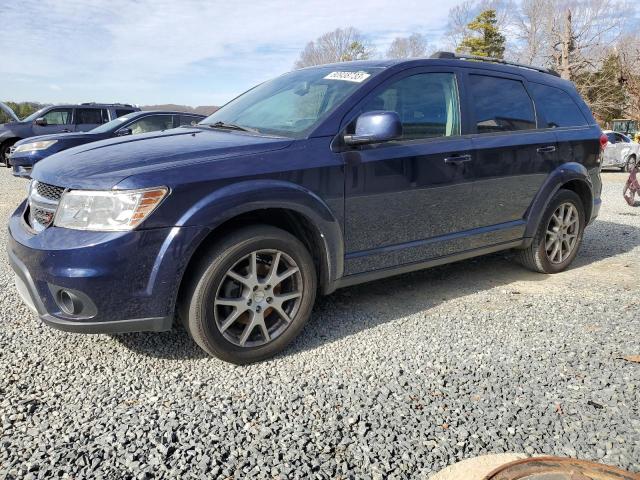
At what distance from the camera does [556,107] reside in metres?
4.88

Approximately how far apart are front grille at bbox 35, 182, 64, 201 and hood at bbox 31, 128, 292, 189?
0.11 ft

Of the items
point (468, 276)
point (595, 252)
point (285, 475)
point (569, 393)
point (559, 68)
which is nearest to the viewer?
point (285, 475)

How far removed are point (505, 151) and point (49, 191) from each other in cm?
332

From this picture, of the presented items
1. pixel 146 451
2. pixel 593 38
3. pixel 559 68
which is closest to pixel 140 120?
pixel 146 451

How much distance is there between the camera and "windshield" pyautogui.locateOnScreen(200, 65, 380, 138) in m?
3.47

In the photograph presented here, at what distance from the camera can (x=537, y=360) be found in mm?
3178

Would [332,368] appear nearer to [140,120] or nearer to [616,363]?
[616,363]

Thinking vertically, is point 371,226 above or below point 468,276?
above

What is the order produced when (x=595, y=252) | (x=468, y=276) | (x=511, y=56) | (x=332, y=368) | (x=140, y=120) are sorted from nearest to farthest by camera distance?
(x=332, y=368), (x=468, y=276), (x=595, y=252), (x=140, y=120), (x=511, y=56)

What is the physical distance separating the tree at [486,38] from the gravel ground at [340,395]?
150ft

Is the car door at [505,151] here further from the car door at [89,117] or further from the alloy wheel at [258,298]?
the car door at [89,117]

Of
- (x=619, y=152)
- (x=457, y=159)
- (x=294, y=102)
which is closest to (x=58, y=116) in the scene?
(x=294, y=102)

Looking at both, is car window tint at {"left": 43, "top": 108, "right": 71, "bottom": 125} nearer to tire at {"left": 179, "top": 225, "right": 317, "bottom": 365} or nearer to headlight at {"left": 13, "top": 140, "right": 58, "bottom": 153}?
headlight at {"left": 13, "top": 140, "right": 58, "bottom": 153}

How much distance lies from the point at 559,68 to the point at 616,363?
117ft
